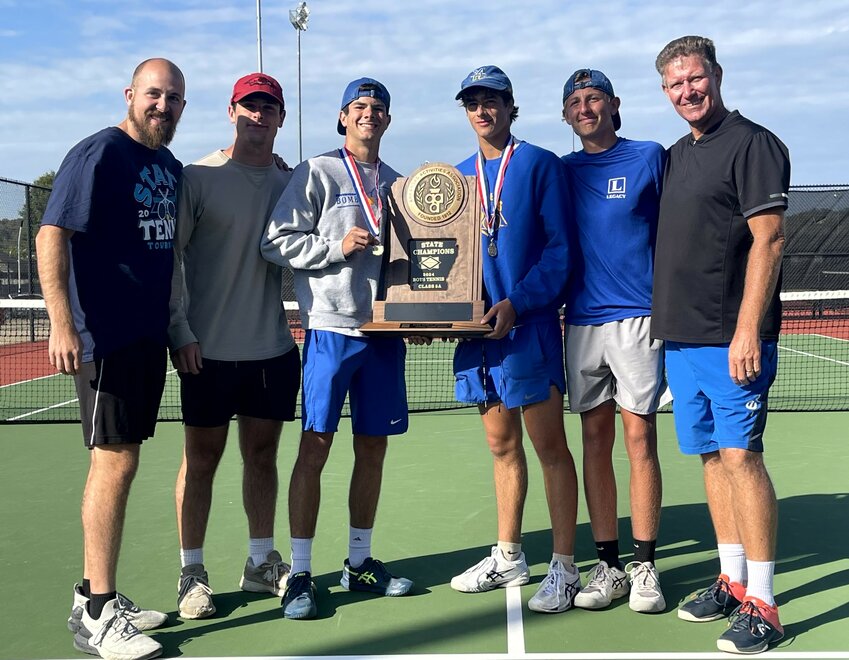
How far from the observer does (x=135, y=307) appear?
3695mm

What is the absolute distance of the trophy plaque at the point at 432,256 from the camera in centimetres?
397

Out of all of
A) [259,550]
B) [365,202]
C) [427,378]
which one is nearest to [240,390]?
[259,550]

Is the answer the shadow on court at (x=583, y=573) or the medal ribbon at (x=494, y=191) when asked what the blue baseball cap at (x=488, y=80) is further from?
the shadow on court at (x=583, y=573)

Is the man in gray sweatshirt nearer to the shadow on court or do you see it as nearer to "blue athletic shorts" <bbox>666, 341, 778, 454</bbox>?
the shadow on court

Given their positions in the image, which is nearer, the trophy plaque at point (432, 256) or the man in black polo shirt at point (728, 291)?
the man in black polo shirt at point (728, 291)

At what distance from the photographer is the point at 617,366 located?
13.4 ft

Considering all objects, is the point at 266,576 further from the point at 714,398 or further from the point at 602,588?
the point at 714,398

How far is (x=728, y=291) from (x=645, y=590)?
1310 mm

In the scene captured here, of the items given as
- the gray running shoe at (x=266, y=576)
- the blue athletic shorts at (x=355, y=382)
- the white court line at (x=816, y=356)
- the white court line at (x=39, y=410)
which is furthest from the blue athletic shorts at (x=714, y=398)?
the white court line at (x=816, y=356)

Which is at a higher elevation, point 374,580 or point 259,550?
point 259,550

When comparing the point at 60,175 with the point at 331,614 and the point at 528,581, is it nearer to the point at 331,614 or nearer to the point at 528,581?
the point at 331,614

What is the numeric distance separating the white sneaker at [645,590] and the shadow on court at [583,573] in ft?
0.36

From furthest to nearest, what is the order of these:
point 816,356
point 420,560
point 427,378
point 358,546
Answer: point 816,356
point 427,378
point 420,560
point 358,546

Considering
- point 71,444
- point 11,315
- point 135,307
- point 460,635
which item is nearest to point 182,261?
point 135,307
